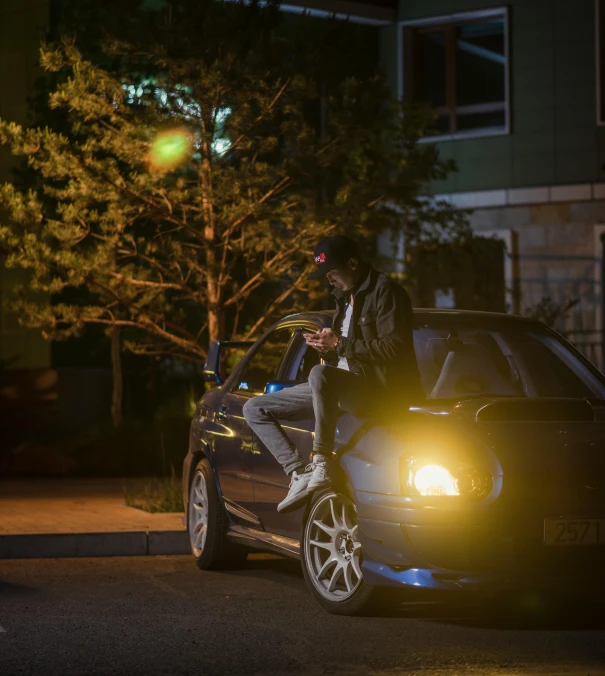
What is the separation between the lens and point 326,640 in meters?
7.22

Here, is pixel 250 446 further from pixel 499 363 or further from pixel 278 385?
pixel 499 363

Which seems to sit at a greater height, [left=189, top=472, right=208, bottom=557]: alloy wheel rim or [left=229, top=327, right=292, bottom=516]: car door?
[left=229, top=327, right=292, bottom=516]: car door

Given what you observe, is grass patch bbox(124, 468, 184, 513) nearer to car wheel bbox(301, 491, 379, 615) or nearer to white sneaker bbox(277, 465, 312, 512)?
white sneaker bbox(277, 465, 312, 512)

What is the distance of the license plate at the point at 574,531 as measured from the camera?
7.27 meters

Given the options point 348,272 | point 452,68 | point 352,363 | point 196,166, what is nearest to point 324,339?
point 352,363

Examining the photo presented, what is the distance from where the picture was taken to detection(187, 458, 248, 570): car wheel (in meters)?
9.57

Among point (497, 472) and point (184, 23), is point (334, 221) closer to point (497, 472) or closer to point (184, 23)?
point (184, 23)

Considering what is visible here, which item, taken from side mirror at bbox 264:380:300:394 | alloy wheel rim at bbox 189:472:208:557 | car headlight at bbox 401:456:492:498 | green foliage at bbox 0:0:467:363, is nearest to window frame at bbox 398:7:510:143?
green foliage at bbox 0:0:467:363

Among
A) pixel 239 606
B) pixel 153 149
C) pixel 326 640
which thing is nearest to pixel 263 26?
pixel 153 149

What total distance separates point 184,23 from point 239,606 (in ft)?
22.0

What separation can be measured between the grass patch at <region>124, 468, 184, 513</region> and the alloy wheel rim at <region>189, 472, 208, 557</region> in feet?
5.00

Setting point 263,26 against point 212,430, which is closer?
point 212,430

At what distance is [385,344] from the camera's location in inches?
310

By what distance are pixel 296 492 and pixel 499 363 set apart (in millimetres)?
1424
